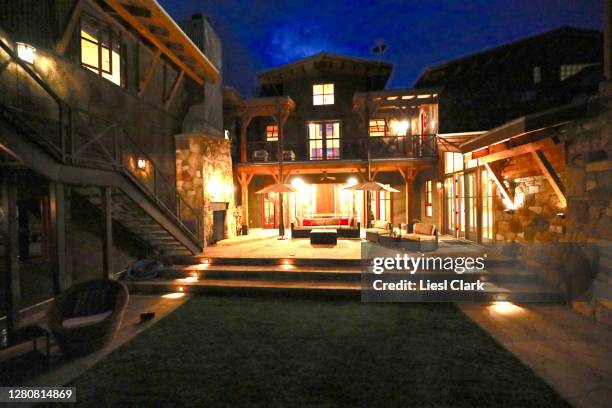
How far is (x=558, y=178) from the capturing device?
19.8 feet

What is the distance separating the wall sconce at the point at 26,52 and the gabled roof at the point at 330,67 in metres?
11.8

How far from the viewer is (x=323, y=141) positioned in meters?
16.3

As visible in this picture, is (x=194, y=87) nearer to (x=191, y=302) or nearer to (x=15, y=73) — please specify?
(x=15, y=73)

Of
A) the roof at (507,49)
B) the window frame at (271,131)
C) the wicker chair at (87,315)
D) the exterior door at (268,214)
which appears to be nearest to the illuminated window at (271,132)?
the window frame at (271,131)

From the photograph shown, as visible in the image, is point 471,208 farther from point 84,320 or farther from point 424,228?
point 84,320

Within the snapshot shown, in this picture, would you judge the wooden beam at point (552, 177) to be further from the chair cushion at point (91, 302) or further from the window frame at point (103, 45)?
the window frame at point (103, 45)

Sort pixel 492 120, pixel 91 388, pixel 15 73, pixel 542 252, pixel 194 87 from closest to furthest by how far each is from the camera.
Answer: pixel 91 388 → pixel 15 73 → pixel 542 252 → pixel 194 87 → pixel 492 120

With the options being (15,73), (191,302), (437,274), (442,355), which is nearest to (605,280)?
(437,274)

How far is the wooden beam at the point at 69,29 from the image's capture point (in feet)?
21.1

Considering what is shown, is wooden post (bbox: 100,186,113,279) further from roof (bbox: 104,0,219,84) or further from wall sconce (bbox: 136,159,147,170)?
roof (bbox: 104,0,219,84)

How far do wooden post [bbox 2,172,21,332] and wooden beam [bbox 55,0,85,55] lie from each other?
11.3 feet

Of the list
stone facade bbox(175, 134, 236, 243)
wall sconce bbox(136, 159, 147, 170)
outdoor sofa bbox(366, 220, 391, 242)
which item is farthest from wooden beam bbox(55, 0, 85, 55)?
outdoor sofa bbox(366, 220, 391, 242)

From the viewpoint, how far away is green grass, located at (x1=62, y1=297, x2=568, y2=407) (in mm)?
3170

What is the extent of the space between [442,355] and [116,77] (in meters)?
10.3
